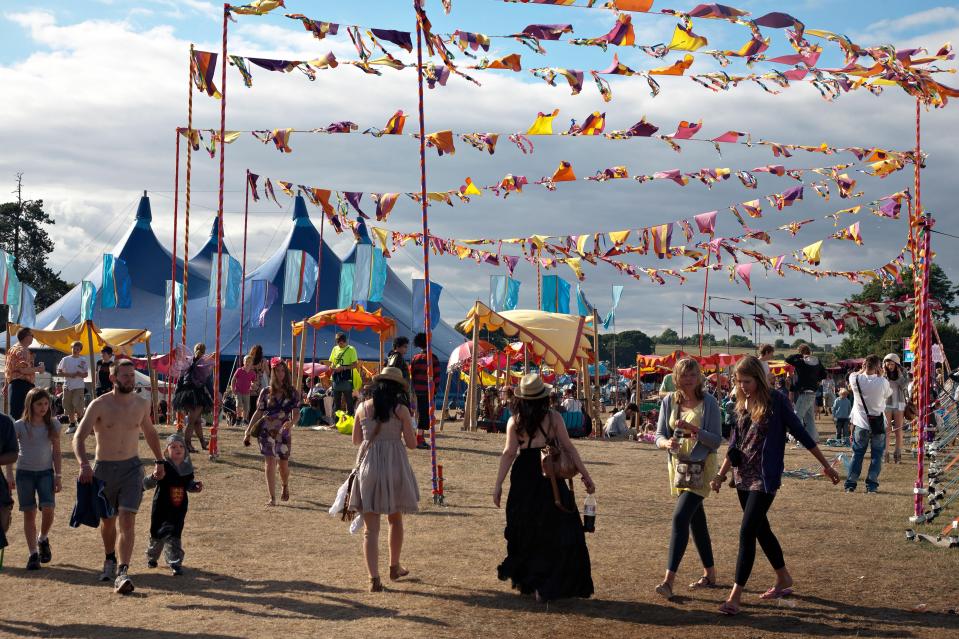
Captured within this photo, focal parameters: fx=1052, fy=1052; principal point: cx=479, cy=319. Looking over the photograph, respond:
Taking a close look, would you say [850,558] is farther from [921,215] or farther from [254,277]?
[254,277]

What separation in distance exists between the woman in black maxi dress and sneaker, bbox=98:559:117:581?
115 inches

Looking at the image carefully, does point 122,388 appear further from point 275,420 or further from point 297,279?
point 297,279

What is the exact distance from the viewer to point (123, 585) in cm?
709

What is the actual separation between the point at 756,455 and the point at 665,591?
1136mm

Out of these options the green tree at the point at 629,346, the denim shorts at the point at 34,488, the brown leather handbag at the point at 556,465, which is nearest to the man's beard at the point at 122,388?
the denim shorts at the point at 34,488

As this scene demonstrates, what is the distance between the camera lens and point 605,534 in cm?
970

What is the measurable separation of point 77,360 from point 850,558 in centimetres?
1256

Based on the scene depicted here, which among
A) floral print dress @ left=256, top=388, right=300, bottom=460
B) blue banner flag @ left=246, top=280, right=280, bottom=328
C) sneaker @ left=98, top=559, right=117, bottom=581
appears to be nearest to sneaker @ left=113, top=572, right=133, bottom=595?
sneaker @ left=98, top=559, right=117, bottom=581

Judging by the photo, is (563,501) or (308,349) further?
A: (308,349)

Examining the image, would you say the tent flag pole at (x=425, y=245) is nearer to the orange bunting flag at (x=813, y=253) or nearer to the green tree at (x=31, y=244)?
the orange bunting flag at (x=813, y=253)

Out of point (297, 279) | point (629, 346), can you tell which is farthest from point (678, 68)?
point (629, 346)

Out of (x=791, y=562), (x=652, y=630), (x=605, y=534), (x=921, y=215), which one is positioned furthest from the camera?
(x=921, y=215)

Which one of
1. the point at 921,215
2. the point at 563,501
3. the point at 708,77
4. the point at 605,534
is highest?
the point at 708,77

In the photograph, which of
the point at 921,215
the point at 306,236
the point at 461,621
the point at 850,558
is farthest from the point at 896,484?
the point at 306,236
